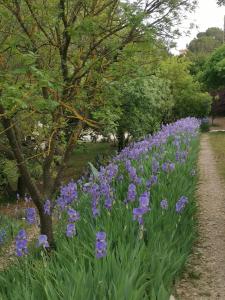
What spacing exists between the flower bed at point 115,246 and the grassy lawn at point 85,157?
9.92 m

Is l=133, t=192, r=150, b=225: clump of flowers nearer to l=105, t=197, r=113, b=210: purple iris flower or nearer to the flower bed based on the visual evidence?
the flower bed

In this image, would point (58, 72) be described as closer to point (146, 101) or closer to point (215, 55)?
point (146, 101)

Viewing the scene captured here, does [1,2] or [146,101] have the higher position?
[1,2]

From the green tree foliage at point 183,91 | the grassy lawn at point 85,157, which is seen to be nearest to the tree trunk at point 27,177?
the grassy lawn at point 85,157

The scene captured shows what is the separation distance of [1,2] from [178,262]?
2793 millimetres

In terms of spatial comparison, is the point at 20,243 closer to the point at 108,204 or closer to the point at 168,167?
the point at 108,204

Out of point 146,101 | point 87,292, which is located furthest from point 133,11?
point 146,101

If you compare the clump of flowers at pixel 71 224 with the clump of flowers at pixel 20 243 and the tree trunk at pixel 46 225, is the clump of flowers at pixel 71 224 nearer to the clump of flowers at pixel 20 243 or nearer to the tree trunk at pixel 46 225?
the clump of flowers at pixel 20 243

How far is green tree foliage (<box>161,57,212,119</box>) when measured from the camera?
27562 mm

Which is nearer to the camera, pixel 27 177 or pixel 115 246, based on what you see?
pixel 115 246

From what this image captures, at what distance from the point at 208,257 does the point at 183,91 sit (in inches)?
930

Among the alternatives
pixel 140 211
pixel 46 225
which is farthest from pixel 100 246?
pixel 46 225

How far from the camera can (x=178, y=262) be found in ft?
12.9

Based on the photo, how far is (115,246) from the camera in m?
3.79
